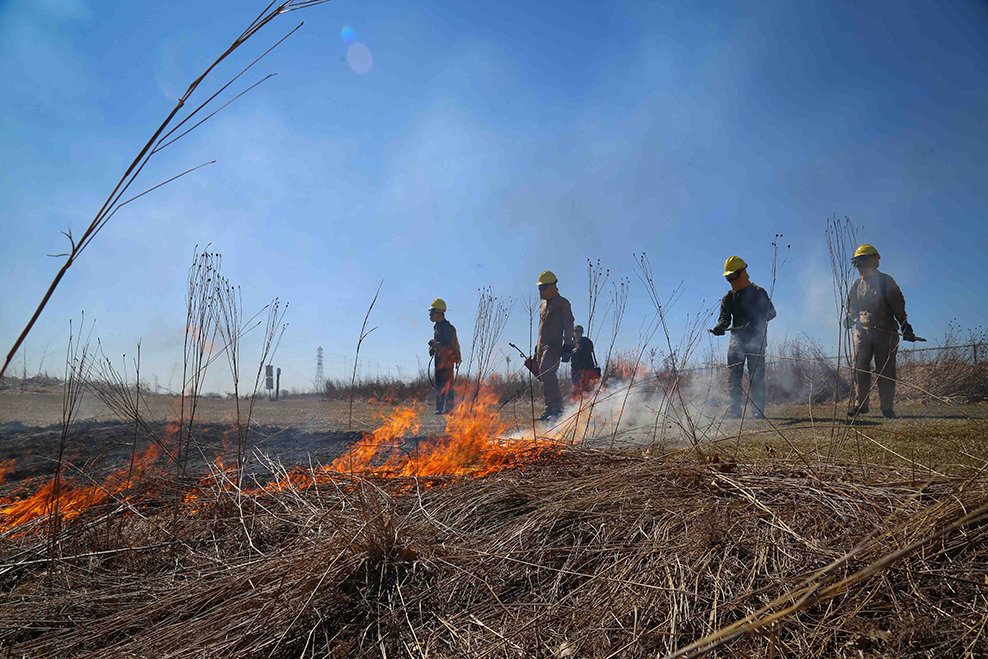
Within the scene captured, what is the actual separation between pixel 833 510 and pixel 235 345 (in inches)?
125

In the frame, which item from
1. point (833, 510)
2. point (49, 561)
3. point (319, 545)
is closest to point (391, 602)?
point (319, 545)

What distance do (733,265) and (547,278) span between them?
2940mm

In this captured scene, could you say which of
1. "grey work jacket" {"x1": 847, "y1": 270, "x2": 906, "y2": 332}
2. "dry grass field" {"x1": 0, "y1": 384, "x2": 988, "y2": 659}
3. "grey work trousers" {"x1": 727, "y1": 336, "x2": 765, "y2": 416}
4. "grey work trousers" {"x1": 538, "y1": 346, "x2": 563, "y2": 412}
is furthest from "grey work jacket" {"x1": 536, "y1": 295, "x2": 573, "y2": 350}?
"dry grass field" {"x1": 0, "y1": 384, "x2": 988, "y2": 659}

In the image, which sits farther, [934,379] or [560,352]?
[934,379]

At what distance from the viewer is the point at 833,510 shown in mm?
1730

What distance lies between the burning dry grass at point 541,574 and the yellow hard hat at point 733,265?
18.3 ft

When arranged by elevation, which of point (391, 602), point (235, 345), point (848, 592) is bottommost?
point (391, 602)

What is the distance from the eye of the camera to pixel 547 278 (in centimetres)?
856

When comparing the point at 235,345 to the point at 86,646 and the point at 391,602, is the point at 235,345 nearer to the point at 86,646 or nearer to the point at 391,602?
the point at 86,646

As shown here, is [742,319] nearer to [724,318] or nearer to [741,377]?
[724,318]

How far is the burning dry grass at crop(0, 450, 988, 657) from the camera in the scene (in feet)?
4.27

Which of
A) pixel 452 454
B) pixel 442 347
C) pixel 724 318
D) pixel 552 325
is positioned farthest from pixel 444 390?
pixel 452 454

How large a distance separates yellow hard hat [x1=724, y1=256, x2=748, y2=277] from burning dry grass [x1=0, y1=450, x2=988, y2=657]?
558 cm

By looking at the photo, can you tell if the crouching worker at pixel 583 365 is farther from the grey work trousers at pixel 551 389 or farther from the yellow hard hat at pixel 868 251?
the yellow hard hat at pixel 868 251
